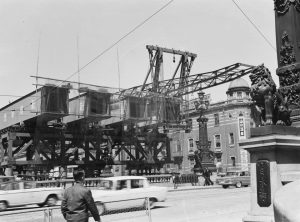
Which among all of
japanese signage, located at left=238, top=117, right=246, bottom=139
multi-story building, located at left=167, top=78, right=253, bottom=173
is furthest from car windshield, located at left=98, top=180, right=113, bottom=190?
japanese signage, located at left=238, top=117, right=246, bottom=139

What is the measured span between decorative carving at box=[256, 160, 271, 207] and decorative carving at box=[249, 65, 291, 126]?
808mm

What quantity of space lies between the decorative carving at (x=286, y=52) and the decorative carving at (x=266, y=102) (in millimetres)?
1153

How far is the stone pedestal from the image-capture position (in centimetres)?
768

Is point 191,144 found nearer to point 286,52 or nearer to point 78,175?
point 286,52

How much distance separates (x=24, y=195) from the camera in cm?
1936

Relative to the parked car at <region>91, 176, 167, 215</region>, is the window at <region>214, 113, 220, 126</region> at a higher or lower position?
higher

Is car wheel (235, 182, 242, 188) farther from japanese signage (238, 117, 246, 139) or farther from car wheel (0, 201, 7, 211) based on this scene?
japanese signage (238, 117, 246, 139)

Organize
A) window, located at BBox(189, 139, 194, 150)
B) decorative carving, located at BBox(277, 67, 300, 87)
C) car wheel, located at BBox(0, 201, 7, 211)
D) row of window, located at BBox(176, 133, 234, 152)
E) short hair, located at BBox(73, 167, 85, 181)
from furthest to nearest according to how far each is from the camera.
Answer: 1. window, located at BBox(189, 139, 194, 150)
2. row of window, located at BBox(176, 133, 234, 152)
3. car wheel, located at BBox(0, 201, 7, 211)
4. decorative carving, located at BBox(277, 67, 300, 87)
5. short hair, located at BBox(73, 167, 85, 181)

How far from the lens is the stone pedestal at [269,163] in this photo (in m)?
7.68

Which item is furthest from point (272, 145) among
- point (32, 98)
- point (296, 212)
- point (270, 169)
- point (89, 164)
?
point (89, 164)

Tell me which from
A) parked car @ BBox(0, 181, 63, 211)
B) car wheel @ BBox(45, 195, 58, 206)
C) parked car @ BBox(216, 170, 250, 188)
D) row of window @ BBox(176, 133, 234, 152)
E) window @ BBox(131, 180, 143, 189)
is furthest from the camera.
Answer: row of window @ BBox(176, 133, 234, 152)

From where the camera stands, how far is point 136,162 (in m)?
44.7

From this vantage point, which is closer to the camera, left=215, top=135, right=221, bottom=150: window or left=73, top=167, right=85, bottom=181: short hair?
left=73, top=167, right=85, bottom=181: short hair

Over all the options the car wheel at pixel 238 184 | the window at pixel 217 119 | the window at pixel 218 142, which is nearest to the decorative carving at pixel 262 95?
the car wheel at pixel 238 184
